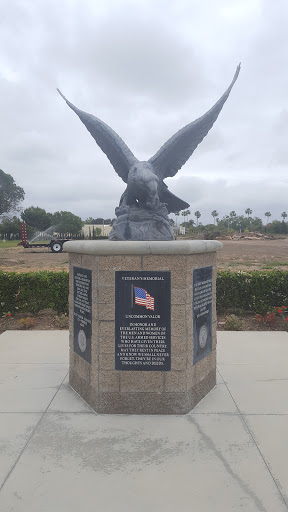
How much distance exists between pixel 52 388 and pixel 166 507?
2726 millimetres

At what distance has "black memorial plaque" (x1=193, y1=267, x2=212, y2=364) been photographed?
4609 millimetres

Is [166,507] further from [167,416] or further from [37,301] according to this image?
[37,301]

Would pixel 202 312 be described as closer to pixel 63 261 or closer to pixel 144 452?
pixel 144 452

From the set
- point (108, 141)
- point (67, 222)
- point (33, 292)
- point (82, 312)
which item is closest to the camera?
point (82, 312)

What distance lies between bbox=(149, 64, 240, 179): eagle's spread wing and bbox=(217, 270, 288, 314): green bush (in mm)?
4307

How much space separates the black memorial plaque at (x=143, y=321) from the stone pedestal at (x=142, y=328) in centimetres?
1

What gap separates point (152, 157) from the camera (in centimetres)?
594

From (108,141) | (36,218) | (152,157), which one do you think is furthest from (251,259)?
(36,218)

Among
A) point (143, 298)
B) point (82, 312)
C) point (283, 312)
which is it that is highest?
point (143, 298)

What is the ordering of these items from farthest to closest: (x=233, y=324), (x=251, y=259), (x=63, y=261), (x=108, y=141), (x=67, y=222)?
(x=67, y=222), (x=251, y=259), (x=63, y=261), (x=233, y=324), (x=108, y=141)

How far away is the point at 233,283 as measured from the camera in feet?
31.9

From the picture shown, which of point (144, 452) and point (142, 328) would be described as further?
point (142, 328)

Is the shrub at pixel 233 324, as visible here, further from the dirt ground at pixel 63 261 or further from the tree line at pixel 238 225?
the tree line at pixel 238 225

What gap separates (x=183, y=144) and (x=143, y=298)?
109 inches
